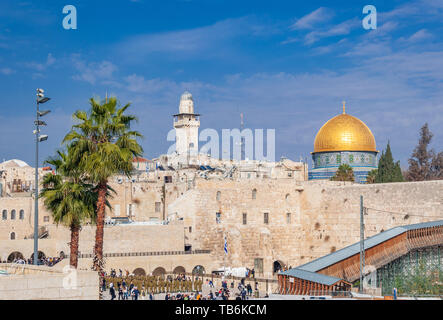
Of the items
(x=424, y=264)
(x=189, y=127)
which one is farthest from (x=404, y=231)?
(x=189, y=127)

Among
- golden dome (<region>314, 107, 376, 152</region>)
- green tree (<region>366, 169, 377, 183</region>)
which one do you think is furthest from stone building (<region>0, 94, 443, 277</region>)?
golden dome (<region>314, 107, 376, 152</region>)

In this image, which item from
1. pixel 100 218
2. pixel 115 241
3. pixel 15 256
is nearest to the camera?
pixel 100 218

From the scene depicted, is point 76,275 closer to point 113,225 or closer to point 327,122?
point 113,225

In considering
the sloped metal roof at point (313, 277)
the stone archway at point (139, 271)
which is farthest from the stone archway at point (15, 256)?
the sloped metal roof at point (313, 277)

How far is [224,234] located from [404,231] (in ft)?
48.4

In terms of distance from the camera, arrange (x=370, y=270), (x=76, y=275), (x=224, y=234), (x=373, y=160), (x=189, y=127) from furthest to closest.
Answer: (x=189, y=127)
(x=373, y=160)
(x=224, y=234)
(x=370, y=270)
(x=76, y=275)

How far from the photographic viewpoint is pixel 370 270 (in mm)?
26266

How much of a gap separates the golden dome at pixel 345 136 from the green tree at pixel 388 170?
716 centimetres

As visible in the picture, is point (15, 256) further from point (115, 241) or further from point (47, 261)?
point (115, 241)

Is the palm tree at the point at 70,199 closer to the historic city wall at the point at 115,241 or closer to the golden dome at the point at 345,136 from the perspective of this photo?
the historic city wall at the point at 115,241

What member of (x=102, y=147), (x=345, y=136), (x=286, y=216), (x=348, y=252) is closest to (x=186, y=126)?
(x=345, y=136)

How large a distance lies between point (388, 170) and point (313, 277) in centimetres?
2466

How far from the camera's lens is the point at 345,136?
5459cm
